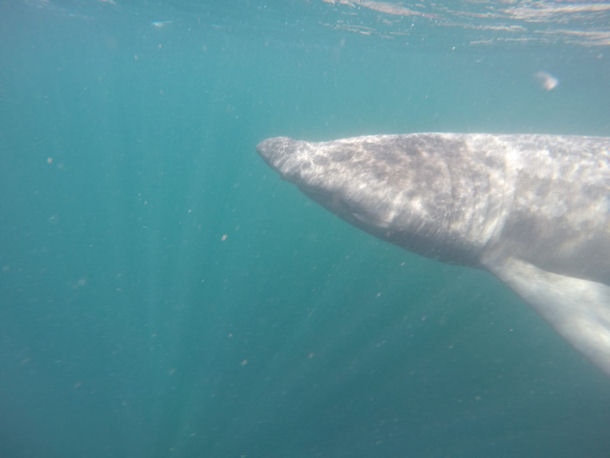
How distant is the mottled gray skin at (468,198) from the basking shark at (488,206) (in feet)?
0.05

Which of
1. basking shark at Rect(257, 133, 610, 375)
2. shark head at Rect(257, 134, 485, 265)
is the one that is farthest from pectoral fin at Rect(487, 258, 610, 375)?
shark head at Rect(257, 134, 485, 265)

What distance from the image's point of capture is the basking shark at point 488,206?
17.4 feet

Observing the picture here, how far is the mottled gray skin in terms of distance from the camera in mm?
5332

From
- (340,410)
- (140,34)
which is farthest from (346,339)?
(140,34)

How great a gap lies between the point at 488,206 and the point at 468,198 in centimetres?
34

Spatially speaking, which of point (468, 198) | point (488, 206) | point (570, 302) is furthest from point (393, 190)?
point (570, 302)

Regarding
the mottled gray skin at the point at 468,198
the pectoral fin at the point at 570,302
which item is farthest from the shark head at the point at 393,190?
the pectoral fin at the point at 570,302

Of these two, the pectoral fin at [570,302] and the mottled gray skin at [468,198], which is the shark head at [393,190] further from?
the pectoral fin at [570,302]

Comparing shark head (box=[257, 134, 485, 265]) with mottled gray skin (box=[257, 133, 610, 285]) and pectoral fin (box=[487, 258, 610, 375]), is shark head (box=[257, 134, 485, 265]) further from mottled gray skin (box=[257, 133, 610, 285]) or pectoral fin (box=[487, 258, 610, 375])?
pectoral fin (box=[487, 258, 610, 375])

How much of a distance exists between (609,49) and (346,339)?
27852 mm

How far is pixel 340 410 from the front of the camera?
42.9 ft

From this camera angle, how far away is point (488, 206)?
18.4 ft

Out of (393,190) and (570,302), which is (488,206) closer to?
(393,190)

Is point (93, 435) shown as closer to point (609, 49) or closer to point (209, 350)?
point (209, 350)
